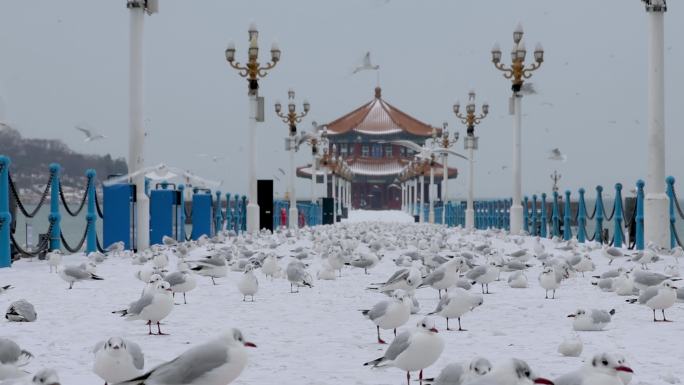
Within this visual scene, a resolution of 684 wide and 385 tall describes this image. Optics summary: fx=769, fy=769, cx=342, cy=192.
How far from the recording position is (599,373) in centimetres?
356

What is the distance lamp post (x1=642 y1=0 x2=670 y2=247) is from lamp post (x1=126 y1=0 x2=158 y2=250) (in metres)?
10.2

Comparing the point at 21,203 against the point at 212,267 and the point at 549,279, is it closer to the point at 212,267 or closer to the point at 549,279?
the point at 212,267

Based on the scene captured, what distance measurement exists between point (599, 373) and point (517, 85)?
73.8 ft

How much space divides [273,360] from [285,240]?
1687cm

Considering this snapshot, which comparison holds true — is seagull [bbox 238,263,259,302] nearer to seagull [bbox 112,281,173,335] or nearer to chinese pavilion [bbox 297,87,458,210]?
seagull [bbox 112,281,173,335]

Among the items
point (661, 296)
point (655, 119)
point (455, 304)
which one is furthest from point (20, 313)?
point (655, 119)

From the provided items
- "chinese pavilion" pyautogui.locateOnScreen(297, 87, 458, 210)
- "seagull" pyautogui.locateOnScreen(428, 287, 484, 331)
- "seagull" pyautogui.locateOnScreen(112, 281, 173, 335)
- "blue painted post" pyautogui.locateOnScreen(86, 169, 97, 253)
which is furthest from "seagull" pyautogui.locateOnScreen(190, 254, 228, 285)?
"chinese pavilion" pyautogui.locateOnScreen(297, 87, 458, 210)

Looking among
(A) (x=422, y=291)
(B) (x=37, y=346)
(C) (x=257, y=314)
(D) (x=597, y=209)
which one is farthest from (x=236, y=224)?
(B) (x=37, y=346)

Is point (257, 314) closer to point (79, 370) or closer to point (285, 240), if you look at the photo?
point (79, 370)

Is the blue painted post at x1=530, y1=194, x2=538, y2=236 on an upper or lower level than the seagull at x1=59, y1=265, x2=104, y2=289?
upper

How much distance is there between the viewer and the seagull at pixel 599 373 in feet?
11.5

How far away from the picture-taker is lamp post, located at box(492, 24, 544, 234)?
79.7 ft

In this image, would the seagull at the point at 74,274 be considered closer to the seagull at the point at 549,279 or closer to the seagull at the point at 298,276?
the seagull at the point at 298,276

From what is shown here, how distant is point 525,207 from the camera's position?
89.0ft
